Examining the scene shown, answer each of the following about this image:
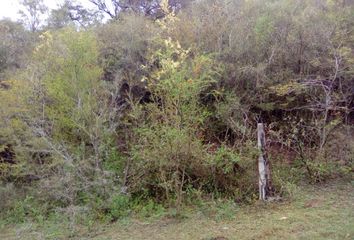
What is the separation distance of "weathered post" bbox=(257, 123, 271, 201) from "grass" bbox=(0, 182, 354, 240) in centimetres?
27

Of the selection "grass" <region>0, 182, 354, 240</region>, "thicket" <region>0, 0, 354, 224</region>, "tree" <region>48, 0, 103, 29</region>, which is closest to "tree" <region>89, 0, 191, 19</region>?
"tree" <region>48, 0, 103, 29</region>

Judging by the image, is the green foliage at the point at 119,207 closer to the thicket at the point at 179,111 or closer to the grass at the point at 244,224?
the thicket at the point at 179,111

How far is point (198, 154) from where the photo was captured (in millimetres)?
7672

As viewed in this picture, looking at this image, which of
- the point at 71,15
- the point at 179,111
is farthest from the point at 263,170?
the point at 71,15

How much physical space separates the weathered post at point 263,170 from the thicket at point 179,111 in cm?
20

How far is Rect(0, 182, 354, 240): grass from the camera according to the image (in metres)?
5.89

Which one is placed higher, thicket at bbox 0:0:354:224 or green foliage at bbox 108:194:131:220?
thicket at bbox 0:0:354:224

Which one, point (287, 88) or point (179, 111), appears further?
point (287, 88)

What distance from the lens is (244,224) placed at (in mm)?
6418

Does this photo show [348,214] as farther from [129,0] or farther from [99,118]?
[129,0]

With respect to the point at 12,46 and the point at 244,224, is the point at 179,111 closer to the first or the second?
the point at 244,224

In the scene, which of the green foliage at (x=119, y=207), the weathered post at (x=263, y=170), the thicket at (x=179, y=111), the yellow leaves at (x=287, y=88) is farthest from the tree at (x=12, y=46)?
the weathered post at (x=263, y=170)

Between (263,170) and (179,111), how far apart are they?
1.93 metres

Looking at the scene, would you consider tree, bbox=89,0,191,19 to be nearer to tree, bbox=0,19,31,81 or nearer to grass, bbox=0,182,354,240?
tree, bbox=0,19,31,81
